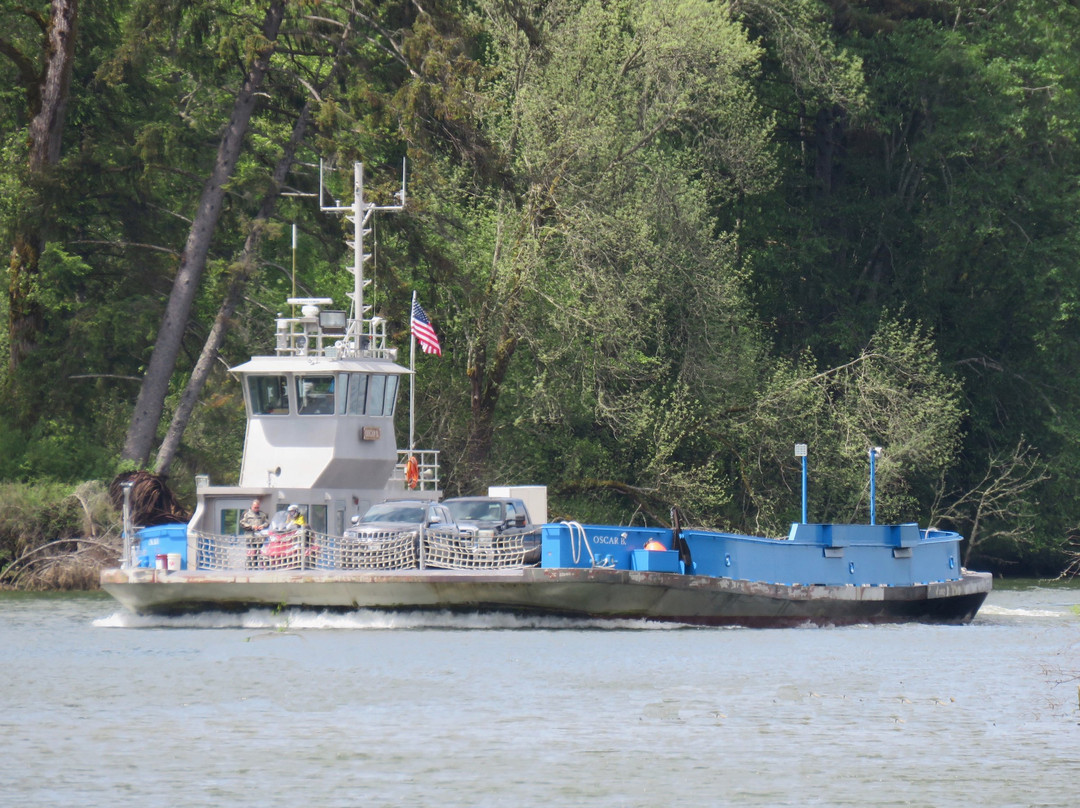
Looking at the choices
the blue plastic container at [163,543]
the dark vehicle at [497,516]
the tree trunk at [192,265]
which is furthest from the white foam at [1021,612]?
the tree trunk at [192,265]

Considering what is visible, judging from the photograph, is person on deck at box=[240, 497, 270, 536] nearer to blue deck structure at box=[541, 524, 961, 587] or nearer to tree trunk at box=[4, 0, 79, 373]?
blue deck structure at box=[541, 524, 961, 587]

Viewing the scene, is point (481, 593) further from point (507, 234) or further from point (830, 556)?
point (507, 234)

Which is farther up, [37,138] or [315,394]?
[37,138]

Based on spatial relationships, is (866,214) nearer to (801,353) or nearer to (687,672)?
(801,353)

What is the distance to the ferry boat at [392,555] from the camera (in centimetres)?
3209

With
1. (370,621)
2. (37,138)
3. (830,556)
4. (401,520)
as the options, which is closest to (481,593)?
(370,621)

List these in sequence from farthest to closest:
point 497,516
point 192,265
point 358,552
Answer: point 192,265
point 497,516
point 358,552

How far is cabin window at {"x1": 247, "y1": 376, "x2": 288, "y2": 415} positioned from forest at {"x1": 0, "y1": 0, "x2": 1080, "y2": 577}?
9.47m

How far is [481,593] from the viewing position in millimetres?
31844

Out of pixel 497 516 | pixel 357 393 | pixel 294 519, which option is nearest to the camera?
pixel 294 519

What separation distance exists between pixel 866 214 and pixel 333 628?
30888 mm

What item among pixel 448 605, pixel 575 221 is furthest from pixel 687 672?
pixel 575 221

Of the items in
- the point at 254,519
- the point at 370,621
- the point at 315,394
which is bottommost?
the point at 370,621

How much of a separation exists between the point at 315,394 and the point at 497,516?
4.38m
